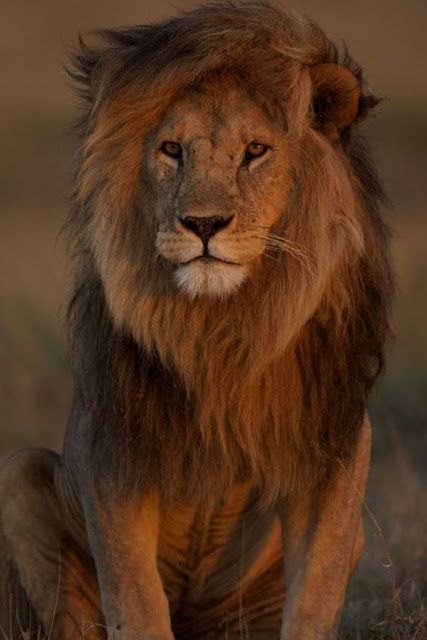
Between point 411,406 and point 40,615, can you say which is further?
point 411,406

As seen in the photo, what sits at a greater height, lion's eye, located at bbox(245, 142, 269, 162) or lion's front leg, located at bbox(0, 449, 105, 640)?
lion's eye, located at bbox(245, 142, 269, 162)

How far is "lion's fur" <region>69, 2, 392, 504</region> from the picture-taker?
629cm

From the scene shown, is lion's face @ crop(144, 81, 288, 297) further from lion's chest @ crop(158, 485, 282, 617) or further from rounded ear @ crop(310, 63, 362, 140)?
lion's chest @ crop(158, 485, 282, 617)

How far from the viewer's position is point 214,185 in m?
6.10

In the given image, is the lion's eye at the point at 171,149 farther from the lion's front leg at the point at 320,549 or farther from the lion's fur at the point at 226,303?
the lion's front leg at the point at 320,549

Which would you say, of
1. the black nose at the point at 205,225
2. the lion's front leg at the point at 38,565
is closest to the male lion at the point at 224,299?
the black nose at the point at 205,225

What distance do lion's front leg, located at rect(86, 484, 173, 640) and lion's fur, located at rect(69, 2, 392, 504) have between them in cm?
10

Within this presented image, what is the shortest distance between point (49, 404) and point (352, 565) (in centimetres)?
599

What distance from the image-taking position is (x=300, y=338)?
6.46m

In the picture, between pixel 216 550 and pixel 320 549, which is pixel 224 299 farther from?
pixel 216 550

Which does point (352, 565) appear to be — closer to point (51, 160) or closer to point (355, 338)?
point (355, 338)

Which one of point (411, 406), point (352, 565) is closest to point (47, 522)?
point (352, 565)

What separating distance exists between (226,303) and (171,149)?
468 millimetres

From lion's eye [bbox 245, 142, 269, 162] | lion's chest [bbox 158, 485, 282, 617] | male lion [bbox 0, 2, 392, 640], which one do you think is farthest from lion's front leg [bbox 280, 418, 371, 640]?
lion's eye [bbox 245, 142, 269, 162]
